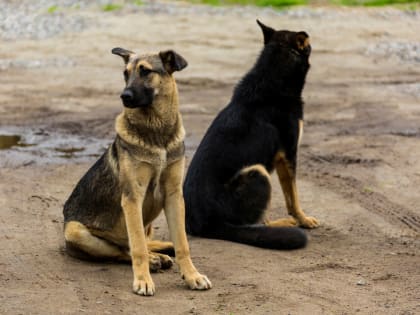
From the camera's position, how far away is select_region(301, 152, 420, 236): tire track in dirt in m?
9.45

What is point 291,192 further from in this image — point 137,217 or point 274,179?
point 137,217

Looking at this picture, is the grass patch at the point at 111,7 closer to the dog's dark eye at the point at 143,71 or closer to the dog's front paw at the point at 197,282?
the dog's dark eye at the point at 143,71

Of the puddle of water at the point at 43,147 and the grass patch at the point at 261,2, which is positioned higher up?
the grass patch at the point at 261,2

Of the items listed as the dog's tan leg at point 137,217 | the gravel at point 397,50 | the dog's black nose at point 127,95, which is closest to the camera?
the dog's black nose at point 127,95

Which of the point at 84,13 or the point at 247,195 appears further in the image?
the point at 84,13

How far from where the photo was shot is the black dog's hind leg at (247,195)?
8844 mm

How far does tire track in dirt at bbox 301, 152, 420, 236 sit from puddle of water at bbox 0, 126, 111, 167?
9.43 feet

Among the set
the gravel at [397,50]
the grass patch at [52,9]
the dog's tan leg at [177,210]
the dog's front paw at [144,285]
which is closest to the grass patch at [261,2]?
→ the grass patch at [52,9]

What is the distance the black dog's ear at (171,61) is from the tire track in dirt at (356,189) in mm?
3286

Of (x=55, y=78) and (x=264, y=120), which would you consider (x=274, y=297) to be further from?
(x=55, y=78)

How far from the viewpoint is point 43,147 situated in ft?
40.6

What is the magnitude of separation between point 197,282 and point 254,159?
7.11 ft

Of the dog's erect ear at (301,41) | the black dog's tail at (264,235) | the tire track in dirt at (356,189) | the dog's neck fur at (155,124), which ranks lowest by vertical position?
the tire track in dirt at (356,189)

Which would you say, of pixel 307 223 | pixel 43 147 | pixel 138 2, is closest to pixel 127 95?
pixel 307 223
